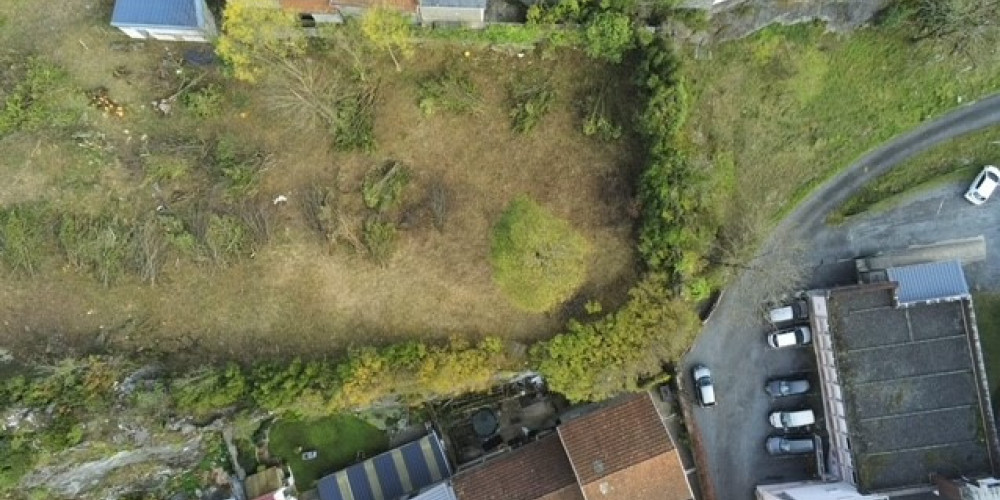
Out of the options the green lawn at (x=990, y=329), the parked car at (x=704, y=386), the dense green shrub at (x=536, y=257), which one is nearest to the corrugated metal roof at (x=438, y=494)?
the dense green shrub at (x=536, y=257)

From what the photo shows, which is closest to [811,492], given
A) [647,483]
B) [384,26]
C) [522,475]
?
[647,483]

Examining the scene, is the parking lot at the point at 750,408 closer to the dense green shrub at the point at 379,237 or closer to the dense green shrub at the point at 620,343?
the dense green shrub at the point at 620,343

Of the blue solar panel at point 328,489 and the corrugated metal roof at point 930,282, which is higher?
the corrugated metal roof at point 930,282

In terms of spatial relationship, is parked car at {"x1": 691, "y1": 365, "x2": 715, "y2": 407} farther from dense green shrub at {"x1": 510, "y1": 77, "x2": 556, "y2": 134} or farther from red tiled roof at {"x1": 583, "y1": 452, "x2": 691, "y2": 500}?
dense green shrub at {"x1": 510, "y1": 77, "x2": 556, "y2": 134}

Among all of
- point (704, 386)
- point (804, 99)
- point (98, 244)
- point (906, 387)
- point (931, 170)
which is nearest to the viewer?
point (98, 244)

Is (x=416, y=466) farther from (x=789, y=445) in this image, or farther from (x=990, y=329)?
(x=990, y=329)

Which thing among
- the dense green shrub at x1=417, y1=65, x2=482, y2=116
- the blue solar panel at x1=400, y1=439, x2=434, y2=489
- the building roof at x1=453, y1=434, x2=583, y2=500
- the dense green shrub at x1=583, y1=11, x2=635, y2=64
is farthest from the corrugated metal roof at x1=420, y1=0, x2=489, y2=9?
the blue solar panel at x1=400, y1=439, x2=434, y2=489
